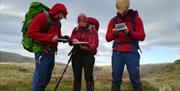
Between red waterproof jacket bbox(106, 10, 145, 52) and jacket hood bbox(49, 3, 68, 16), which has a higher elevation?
jacket hood bbox(49, 3, 68, 16)

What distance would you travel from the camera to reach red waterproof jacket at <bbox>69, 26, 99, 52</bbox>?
503 inches

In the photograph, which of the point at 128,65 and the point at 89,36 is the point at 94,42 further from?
the point at 128,65

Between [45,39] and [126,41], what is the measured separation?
89.8 inches

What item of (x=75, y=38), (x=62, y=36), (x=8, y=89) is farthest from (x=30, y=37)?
(x=8, y=89)

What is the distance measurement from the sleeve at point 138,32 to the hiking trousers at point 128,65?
0.48 metres

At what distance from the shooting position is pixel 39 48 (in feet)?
36.2

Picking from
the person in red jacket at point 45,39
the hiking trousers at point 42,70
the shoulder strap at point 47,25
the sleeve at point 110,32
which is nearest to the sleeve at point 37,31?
the person in red jacket at point 45,39

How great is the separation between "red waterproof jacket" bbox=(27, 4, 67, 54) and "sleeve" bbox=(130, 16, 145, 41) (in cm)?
190

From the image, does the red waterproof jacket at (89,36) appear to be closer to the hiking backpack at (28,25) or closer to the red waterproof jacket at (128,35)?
the red waterproof jacket at (128,35)

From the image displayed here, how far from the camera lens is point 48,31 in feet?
36.4

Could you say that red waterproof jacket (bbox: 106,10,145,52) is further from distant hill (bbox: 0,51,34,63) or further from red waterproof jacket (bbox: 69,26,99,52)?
distant hill (bbox: 0,51,34,63)

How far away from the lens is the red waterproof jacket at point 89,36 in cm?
1277

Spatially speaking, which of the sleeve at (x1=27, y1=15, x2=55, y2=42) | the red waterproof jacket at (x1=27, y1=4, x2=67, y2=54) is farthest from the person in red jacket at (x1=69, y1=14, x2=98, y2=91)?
the sleeve at (x1=27, y1=15, x2=55, y2=42)

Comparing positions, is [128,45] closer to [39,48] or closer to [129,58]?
[129,58]
